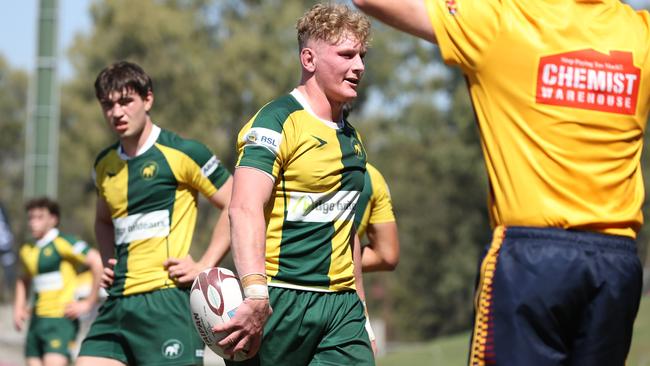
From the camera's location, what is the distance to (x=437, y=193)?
63031 millimetres

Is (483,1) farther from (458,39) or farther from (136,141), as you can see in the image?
(136,141)

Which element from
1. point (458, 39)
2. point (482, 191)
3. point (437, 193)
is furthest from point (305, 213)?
point (437, 193)

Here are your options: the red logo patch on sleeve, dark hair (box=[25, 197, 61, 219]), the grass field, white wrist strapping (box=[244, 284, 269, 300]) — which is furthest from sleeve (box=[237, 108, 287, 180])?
the grass field

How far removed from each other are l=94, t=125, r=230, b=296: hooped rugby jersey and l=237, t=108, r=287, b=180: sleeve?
6.36 ft

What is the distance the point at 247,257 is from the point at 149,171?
7.91 feet

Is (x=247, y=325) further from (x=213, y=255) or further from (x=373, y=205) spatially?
(x=373, y=205)

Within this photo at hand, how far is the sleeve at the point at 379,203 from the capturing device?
7.88 m

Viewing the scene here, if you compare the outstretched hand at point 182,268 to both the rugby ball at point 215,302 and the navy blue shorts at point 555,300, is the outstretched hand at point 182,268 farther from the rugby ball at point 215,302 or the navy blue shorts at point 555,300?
the navy blue shorts at point 555,300

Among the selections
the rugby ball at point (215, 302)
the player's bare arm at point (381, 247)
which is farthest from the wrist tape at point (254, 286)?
the player's bare arm at point (381, 247)

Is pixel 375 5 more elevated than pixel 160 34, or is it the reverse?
pixel 160 34

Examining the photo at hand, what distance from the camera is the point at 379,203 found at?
311 inches

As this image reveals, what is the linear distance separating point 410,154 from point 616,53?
59.9 metres

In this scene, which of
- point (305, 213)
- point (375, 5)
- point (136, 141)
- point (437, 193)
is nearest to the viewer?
point (375, 5)

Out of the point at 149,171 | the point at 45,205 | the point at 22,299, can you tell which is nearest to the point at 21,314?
the point at 22,299
